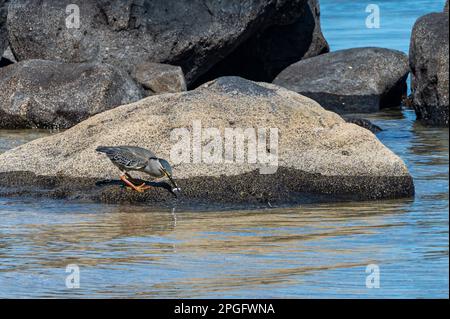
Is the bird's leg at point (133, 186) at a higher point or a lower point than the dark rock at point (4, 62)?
higher

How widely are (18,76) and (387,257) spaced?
33.2 feet

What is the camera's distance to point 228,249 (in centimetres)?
857

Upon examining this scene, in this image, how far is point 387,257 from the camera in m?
8.15

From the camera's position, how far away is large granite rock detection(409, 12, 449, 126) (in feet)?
54.9

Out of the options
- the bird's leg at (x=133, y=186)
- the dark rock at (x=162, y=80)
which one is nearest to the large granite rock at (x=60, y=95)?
the dark rock at (x=162, y=80)

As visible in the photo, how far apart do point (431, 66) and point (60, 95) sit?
5.47 meters

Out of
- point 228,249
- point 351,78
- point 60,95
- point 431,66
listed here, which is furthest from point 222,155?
point 351,78

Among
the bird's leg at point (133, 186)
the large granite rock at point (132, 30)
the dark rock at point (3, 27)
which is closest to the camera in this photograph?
the bird's leg at point (133, 186)

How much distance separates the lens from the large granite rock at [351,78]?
19219mm

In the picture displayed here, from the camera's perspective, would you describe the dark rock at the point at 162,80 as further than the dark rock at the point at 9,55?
No

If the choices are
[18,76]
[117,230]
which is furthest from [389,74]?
[117,230]

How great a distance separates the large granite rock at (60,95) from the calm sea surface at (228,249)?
6.23 metres

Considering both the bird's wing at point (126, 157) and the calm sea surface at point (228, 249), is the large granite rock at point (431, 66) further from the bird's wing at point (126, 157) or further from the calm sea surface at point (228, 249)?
the bird's wing at point (126, 157)

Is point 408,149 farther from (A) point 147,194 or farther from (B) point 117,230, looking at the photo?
(B) point 117,230
